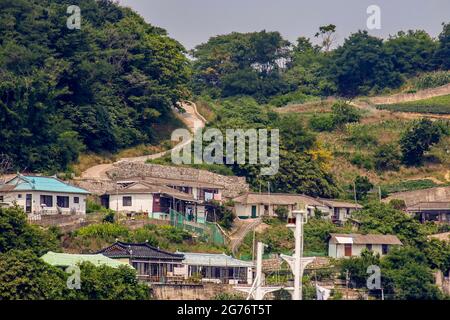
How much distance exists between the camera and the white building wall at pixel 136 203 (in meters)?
59.4

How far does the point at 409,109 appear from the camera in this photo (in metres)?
86.1

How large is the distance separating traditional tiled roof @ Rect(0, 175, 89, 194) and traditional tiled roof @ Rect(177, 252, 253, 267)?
6364 millimetres

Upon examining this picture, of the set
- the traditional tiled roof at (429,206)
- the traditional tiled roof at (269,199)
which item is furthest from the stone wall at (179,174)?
the traditional tiled roof at (429,206)

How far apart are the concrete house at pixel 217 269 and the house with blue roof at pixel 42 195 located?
5957mm

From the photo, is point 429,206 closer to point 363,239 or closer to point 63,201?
point 363,239

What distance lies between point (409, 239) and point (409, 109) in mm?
27601

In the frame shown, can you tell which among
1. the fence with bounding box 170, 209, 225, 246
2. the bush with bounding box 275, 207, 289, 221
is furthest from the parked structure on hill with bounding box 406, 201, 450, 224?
the fence with bounding box 170, 209, 225, 246

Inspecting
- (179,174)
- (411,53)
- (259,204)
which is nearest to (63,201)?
(179,174)

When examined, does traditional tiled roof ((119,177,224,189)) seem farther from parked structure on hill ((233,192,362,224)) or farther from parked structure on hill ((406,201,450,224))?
parked structure on hill ((406,201,450,224))

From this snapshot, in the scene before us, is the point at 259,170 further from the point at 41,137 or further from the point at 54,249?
the point at 54,249

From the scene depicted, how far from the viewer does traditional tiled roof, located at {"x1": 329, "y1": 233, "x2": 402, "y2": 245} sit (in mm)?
58781

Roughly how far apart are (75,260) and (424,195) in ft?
85.8

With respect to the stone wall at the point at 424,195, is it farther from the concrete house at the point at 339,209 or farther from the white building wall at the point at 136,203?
the white building wall at the point at 136,203
